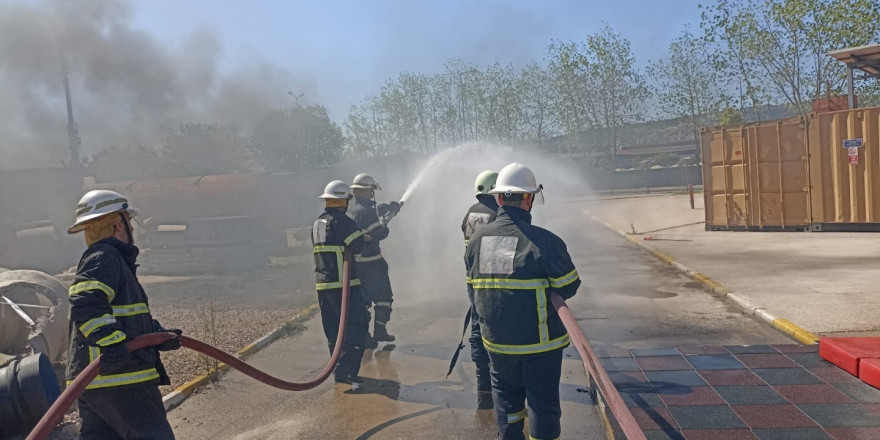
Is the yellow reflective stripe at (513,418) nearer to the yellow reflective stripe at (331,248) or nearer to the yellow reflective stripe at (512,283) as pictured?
the yellow reflective stripe at (512,283)

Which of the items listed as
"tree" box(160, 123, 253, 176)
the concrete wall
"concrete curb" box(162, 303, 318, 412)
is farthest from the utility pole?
the concrete wall

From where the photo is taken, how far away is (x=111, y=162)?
35.6 metres

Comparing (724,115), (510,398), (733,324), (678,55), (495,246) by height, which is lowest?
(733,324)

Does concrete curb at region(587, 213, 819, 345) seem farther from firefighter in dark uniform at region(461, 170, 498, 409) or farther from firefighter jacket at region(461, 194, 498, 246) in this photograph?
firefighter jacket at region(461, 194, 498, 246)

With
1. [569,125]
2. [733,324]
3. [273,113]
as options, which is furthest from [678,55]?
[733,324]

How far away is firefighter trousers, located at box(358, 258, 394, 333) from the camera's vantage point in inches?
282

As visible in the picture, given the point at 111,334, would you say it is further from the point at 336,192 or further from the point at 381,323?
the point at 381,323

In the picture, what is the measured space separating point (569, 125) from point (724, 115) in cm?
1617

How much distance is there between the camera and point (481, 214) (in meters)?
5.25

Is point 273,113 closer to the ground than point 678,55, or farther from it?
closer to the ground

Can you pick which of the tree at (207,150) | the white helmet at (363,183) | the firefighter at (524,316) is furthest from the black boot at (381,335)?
the tree at (207,150)

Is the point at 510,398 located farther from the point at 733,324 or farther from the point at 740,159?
the point at 740,159

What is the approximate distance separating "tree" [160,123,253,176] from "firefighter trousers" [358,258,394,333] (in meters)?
25.7

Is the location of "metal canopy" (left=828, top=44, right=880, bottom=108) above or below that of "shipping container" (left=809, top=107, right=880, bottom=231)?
above
